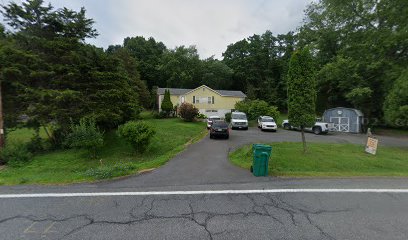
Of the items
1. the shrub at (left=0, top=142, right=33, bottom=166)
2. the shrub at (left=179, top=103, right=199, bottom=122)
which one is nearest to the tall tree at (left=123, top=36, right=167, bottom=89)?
the shrub at (left=179, top=103, right=199, bottom=122)

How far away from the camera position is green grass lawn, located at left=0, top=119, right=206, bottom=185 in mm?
7676

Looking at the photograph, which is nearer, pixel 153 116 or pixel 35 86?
Result: pixel 35 86

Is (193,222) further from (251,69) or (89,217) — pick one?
(251,69)

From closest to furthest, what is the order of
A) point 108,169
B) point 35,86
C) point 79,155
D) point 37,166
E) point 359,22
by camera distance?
1. point 108,169
2. point 37,166
3. point 79,155
4. point 35,86
5. point 359,22

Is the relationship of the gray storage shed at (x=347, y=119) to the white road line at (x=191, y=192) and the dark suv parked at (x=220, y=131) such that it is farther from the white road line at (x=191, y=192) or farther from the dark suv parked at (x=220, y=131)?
the white road line at (x=191, y=192)

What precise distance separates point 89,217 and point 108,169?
11.0 ft

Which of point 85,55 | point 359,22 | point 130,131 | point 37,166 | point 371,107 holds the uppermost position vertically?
point 359,22

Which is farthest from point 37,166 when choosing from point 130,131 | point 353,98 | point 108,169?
point 353,98

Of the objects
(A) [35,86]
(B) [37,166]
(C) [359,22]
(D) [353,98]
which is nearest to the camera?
(B) [37,166]

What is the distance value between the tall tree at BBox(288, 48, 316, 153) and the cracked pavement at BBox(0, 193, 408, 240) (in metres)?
5.00

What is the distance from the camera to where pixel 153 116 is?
35281mm

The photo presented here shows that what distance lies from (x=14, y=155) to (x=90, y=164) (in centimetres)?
443

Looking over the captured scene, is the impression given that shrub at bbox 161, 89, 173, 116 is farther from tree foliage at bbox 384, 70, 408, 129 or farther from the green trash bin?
the green trash bin

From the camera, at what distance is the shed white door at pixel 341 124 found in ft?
83.4
